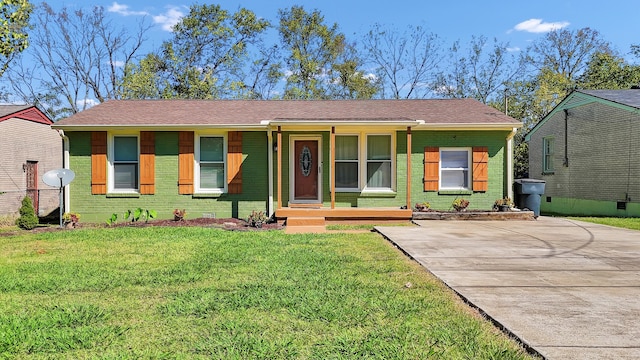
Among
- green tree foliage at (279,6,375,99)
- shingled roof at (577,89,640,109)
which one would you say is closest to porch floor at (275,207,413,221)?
shingled roof at (577,89,640,109)

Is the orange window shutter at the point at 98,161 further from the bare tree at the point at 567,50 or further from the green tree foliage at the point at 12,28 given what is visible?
the bare tree at the point at 567,50

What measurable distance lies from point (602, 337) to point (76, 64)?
32.2 metres

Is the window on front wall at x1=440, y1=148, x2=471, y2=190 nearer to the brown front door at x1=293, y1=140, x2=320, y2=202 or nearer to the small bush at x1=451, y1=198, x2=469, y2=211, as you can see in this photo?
the small bush at x1=451, y1=198, x2=469, y2=211

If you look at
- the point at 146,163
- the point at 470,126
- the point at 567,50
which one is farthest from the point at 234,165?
the point at 567,50

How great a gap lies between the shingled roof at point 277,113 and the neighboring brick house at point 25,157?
452 centimetres

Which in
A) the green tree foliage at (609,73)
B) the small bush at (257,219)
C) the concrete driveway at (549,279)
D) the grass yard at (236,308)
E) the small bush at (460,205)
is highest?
the green tree foliage at (609,73)

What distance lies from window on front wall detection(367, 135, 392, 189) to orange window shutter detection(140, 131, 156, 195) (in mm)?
6083

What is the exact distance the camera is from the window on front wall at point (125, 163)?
11.6 metres

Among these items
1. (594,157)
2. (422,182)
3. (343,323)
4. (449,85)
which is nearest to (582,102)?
(594,157)

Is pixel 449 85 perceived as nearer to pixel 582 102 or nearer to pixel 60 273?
pixel 582 102

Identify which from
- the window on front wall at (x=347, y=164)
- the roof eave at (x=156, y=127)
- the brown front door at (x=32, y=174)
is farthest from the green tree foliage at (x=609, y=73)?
the brown front door at (x=32, y=174)

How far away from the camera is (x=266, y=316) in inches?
135

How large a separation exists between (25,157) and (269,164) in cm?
1062

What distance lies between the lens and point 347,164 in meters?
11.9
